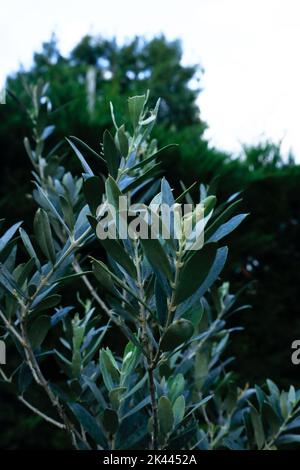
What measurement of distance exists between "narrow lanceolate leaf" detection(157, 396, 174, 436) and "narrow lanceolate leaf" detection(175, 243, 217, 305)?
33 centimetres

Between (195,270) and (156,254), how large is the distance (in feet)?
0.22

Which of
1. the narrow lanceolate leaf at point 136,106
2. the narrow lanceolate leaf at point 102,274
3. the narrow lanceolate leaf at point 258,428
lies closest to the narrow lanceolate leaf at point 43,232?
the narrow lanceolate leaf at point 102,274

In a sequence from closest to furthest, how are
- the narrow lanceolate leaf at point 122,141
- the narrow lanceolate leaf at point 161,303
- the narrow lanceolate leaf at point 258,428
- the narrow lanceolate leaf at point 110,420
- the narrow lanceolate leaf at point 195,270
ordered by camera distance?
1. the narrow lanceolate leaf at point 195,270
2. the narrow lanceolate leaf at point 161,303
3. the narrow lanceolate leaf at point 122,141
4. the narrow lanceolate leaf at point 110,420
5. the narrow lanceolate leaf at point 258,428

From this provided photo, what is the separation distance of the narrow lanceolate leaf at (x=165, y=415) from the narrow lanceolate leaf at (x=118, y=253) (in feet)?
1.02

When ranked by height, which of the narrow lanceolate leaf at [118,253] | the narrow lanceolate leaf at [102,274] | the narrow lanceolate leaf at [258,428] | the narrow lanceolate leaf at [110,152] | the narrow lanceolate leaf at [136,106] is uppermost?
the narrow lanceolate leaf at [136,106]

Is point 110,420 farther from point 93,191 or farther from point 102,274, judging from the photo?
point 93,191

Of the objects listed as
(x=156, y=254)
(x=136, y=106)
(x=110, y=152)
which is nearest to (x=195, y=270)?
(x=156, y=254)

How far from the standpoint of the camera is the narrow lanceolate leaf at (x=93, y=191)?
39.3 inches

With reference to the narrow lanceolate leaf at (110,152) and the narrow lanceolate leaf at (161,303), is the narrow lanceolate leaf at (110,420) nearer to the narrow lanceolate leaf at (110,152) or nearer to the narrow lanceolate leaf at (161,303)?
the narrow lanceolate leaf at (161,303)

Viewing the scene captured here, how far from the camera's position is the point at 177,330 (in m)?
0.97

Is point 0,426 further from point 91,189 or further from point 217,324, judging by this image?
point 91,189

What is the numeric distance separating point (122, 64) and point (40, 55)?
3.97 metres

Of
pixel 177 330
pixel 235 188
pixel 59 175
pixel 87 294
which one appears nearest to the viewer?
pixel 177 330
